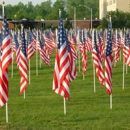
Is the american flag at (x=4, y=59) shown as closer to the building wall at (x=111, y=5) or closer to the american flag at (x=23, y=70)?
the american flag at (x=23, y=70)

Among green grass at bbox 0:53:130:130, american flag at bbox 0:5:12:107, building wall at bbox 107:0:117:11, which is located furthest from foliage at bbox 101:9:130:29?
american flag at bbox 0:5:12:107

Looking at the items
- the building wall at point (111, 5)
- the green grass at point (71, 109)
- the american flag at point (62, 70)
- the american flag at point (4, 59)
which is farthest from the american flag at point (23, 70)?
the building wall at point (111, 5)

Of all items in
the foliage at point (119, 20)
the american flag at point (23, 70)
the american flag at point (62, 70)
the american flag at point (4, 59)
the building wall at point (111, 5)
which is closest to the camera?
the american flag at point (4, 59)

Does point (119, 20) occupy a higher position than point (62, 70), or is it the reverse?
point (119, 20)

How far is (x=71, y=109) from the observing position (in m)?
20.3

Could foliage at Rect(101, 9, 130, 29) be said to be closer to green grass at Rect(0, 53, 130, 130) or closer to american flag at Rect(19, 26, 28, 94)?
green grass at Rect(0, 53, 130, 130)

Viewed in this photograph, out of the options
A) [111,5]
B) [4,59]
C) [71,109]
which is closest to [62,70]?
[4,59]

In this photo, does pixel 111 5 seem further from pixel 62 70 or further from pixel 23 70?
pixel 62 70

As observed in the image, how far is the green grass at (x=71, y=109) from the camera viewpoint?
668 inches

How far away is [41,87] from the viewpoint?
92.0 ft

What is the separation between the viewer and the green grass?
668 inches

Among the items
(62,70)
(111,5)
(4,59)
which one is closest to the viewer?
(4,59)

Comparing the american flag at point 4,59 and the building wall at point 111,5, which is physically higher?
the building wall at point 111,5

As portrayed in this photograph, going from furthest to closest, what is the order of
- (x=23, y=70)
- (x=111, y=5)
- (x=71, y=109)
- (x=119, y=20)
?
(x=111, y=5)
(x=119, y=20)
(x=23, y=70)
(x=71, y=109)
